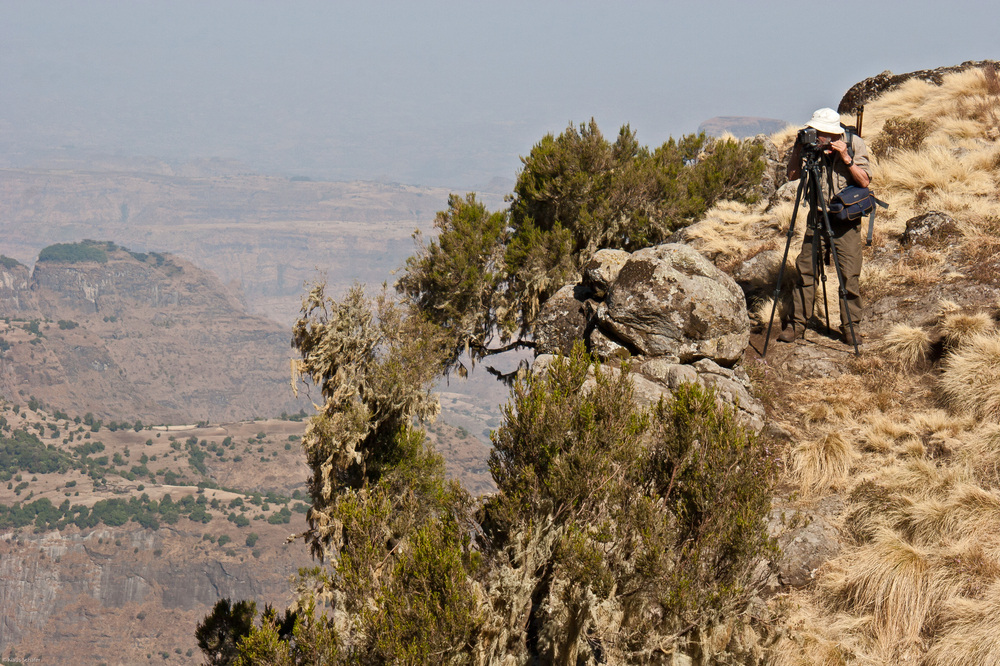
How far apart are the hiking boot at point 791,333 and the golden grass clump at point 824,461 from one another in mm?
2791

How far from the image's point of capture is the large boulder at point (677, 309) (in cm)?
1074

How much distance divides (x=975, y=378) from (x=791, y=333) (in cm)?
300

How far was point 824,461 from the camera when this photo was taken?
27.7 feet

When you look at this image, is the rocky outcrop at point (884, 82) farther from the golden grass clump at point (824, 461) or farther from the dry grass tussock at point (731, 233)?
the golden grass clump at point (824, 461)

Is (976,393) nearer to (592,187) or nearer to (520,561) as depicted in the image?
(520,561)

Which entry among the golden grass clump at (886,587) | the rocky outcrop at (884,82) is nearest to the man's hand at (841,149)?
the golden grass clump at (886,587)

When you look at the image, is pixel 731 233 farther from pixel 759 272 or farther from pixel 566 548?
pixel 566 548

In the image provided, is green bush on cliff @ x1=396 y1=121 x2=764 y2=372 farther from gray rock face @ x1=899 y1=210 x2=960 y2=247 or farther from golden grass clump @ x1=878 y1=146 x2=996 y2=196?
gray rock face @ x1=899 y1=210 x2=960 y2=247

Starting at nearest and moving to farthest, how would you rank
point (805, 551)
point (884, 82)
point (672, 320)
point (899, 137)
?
point (805, 551)
point (672, 320)
point (899, 137)
point (884, 82)

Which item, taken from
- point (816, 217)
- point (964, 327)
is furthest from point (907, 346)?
point (816, 217)

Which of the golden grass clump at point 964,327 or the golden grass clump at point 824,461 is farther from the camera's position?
the golden grass clump at point 964,327

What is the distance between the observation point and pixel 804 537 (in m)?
7.48

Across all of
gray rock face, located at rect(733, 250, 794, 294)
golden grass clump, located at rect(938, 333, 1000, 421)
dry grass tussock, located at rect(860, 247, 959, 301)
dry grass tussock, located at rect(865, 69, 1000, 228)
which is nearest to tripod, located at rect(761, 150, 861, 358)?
golden grass clump, located at rect(938, 333, 1000, 421)

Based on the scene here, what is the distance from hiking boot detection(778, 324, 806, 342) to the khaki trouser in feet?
0.24
